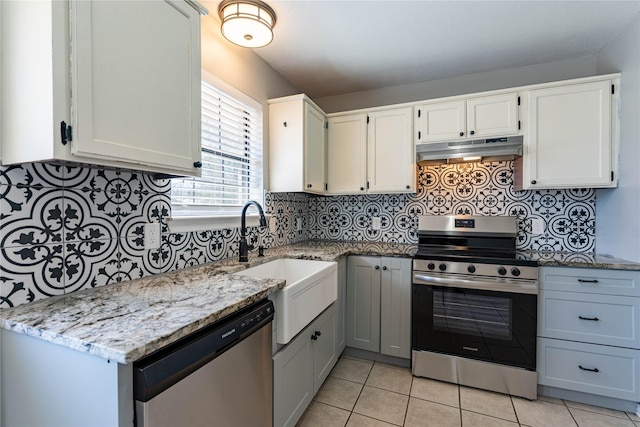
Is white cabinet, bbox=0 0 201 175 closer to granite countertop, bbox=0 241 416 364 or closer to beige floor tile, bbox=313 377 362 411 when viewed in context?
granite countertop, bbox=0 241 416 364

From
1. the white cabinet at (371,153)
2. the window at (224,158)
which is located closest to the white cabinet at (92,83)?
the window at (224,158)

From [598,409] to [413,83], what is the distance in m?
2.83

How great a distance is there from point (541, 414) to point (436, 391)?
60cm

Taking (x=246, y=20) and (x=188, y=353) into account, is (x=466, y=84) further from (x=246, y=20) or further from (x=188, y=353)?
(x=188, y=353)

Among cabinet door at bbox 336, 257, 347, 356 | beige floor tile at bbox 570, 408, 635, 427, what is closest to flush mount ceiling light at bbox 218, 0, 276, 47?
cabinet door at bbox 336, 257, 347, 356

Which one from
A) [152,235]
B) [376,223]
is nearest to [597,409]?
[376,223]

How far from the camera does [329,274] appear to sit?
186cm

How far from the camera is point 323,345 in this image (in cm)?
194

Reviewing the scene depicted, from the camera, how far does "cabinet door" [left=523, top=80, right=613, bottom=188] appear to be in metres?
2.08

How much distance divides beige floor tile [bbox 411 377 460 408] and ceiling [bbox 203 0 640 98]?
97.0 inches

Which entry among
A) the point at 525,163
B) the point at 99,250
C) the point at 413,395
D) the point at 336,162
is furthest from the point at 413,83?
the point at 99,250

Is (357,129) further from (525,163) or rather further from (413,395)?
(413,395)

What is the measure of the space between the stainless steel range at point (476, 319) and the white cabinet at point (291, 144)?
3.65ft

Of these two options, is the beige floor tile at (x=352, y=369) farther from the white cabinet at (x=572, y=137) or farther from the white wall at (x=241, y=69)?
the white cabinet at (x=572, y=137)
